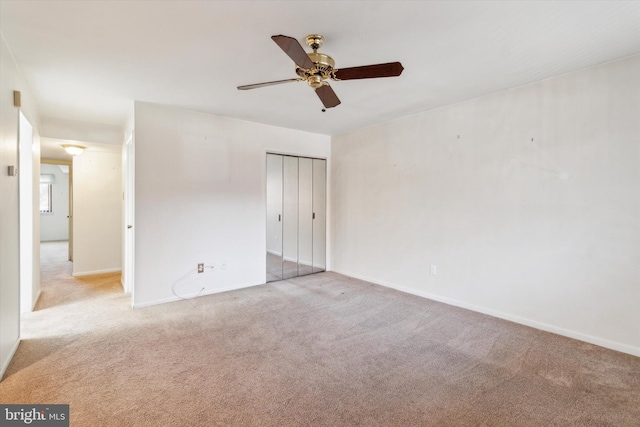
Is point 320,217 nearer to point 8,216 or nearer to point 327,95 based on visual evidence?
point 327,95

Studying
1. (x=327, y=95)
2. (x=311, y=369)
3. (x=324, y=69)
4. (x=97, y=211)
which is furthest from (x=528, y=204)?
(x=97, y=211)

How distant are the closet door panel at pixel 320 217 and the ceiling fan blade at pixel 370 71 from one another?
3.18 meters

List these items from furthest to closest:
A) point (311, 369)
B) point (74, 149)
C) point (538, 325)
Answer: point (74, 149)
point (538, 325)
point (311, 369)

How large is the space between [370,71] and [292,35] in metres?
0.63

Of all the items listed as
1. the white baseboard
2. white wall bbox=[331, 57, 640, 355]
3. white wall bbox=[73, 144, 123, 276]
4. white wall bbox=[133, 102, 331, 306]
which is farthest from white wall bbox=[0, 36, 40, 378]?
white wall bbox=[331, 57, 640, 355]

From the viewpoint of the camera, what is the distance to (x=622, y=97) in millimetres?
2490

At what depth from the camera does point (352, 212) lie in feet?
16.5

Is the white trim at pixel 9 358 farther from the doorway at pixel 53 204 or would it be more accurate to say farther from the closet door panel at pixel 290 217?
the doorway at pixel 53 204

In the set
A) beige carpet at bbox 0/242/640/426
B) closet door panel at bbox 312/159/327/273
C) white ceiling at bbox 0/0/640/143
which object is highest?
white ceiling at bbox 0/0/640/143

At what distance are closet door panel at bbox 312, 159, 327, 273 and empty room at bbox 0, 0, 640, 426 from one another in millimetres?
537

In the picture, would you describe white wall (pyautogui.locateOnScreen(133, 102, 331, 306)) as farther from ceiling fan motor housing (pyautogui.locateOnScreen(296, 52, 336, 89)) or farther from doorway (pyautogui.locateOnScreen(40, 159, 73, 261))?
doorway (pyautogui.locateOnScreen(40, 159, 73, 261))

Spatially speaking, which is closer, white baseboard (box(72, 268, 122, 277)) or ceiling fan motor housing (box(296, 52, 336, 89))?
ceiling fan motor housing (box(296, 52, 336, 89))

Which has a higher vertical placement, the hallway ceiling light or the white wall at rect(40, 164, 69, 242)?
the hallway ceiling light

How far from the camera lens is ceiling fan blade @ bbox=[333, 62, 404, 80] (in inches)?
77.5
